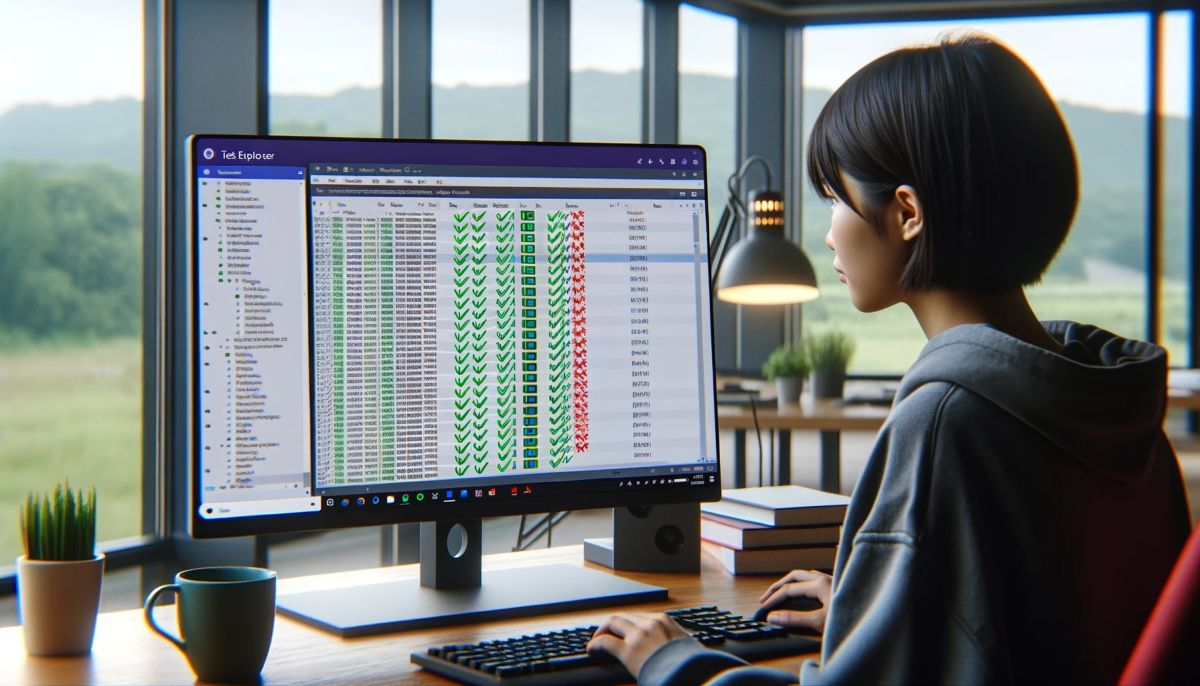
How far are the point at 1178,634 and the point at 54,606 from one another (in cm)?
91

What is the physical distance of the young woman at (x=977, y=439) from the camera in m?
0.78

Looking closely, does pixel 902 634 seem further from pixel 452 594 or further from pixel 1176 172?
pixel 1176 172

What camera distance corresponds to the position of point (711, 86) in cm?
500

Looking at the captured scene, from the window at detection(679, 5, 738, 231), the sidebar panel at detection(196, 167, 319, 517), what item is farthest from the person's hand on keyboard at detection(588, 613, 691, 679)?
the window at detection(679, 5, 738, 231)

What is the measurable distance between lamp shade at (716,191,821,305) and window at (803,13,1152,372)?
5.02 ft

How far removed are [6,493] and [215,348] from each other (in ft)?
6.79

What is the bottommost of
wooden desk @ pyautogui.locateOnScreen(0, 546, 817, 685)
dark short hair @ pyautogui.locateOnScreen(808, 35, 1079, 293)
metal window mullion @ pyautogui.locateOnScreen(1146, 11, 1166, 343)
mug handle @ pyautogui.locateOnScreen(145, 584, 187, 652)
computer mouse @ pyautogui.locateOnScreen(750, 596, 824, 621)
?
wooden desk @ pyautogui.locateOnScreen(0, 546, 817, 685)

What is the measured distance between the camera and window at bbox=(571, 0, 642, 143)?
435 centimetres

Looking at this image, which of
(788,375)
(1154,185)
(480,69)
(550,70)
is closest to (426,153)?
(788,375)

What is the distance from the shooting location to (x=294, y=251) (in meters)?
1.12

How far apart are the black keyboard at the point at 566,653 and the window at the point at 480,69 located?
9.46ft

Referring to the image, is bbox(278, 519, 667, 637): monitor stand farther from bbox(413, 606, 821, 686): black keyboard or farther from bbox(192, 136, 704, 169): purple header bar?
bbox(192, 136, 704, 169): purple header bar

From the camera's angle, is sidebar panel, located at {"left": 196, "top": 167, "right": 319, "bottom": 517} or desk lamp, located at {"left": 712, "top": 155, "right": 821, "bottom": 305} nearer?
sidebar panel, located at {"left": 196, "top": 167, "right": 319, "bottom": 517}

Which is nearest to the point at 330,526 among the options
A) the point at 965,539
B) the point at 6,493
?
the point at 965,539
